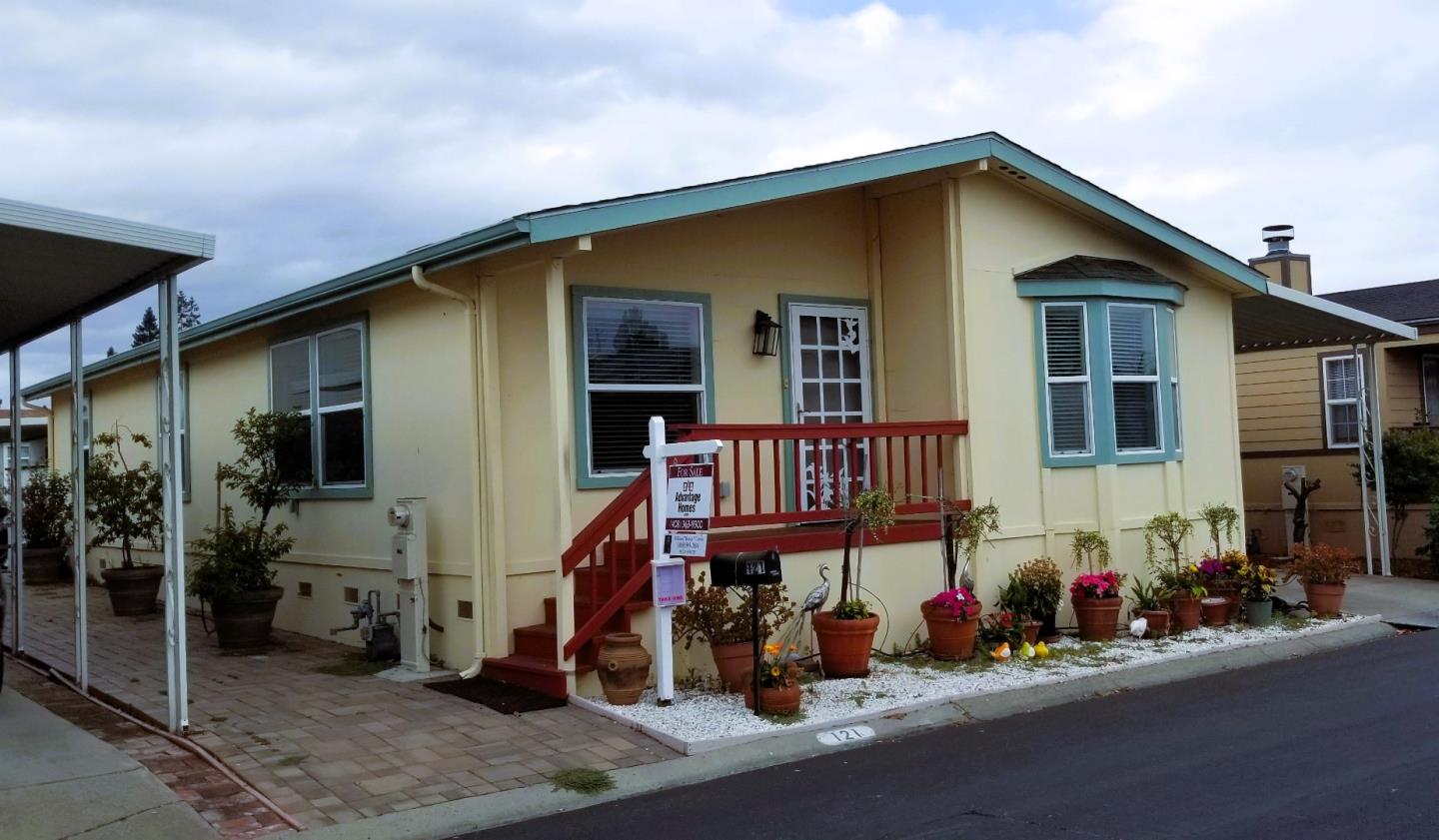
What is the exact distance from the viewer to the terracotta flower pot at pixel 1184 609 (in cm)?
1062

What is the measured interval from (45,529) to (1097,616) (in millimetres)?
13884

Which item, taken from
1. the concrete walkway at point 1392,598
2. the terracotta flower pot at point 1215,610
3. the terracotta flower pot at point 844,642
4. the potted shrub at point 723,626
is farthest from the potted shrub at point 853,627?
the concrete walkway at point 1392,598

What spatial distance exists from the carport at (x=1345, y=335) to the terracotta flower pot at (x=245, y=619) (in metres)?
10.2

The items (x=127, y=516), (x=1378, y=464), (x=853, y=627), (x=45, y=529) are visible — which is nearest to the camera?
(x=853, y=627)

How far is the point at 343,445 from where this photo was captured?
35.3ft

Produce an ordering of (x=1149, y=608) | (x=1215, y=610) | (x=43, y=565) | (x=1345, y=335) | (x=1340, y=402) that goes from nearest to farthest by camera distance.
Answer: (x=1149, y=608)
(x=1215, y=610)
(x=1345, y=335)
(x=43, y=565)
(x=1340, y=402)

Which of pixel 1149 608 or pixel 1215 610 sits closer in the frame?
pixel 1149 608

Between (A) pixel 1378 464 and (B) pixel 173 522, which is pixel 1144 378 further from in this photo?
(B) pixel 173 522

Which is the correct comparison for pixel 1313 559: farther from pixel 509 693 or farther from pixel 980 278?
pixel 509 693

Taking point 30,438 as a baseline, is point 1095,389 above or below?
below

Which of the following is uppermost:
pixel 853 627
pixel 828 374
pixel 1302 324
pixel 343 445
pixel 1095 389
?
pixel 1302 324

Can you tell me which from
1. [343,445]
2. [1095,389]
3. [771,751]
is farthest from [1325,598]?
[343,445]

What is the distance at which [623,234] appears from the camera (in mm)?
9680

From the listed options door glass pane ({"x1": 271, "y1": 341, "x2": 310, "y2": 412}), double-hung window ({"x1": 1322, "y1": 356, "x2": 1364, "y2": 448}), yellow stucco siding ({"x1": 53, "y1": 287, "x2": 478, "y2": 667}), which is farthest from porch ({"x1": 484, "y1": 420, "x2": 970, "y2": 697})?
double-hung window ({"x1": 1322, "y1": 356, "x2": 1364, "y2": 448})
